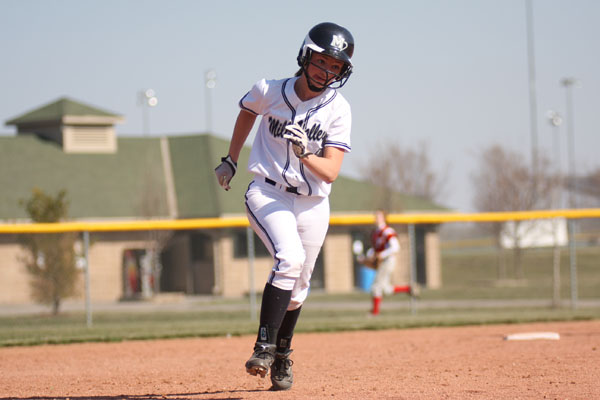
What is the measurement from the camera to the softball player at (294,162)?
5.23m

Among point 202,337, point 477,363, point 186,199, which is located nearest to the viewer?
point 477,363

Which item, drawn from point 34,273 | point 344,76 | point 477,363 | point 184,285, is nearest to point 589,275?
point 184,285

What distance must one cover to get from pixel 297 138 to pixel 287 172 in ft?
1.37

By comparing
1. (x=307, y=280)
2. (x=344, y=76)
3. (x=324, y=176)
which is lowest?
(x=307, y=280)

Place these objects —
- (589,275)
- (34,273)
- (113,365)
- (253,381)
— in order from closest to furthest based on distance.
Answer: (253,381)
(113,365)
(34,273)
(589,275)

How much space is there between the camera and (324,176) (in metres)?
5.16

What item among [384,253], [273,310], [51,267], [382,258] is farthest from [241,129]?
[51,267]

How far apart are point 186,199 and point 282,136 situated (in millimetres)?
25956

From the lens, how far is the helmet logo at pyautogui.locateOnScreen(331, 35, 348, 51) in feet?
17.1

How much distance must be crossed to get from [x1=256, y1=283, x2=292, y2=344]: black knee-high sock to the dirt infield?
0.50 meters

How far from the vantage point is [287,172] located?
5312 mm

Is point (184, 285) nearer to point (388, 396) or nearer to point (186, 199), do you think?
point (186, 199)

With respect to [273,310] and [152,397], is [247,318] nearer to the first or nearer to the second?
[152,397]

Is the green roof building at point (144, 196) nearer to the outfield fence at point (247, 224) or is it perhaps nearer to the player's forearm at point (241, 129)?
the outfield fence at point (247, 224)
